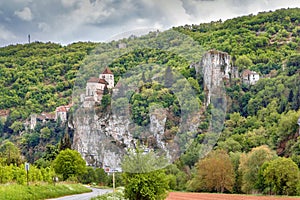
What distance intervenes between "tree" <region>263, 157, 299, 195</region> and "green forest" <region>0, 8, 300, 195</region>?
0.11 metres

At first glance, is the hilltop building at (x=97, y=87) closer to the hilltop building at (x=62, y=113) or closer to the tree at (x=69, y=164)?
the tree at (x=69, y=164)

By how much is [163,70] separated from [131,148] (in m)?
11.3

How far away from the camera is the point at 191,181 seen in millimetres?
76125

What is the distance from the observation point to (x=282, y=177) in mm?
60344

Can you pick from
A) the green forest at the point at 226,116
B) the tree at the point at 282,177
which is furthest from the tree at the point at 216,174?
the tree at the point at 282,177

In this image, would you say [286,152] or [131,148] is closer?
[131,148]

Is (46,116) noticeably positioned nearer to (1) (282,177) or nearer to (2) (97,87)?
(1) (282,177)

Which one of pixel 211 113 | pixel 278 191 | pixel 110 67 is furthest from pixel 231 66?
pixel 211 113

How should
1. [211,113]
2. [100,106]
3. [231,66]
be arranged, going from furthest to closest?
[231,66] < [100,106] < [211,113]

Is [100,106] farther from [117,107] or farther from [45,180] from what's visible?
[117,107]

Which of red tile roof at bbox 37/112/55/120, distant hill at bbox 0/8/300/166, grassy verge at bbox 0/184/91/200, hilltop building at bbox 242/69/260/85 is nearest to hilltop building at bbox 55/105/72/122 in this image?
distant hill at bbox 0/8/300/166

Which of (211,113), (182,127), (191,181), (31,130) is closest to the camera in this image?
(182,127)

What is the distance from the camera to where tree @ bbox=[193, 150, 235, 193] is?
70.9m

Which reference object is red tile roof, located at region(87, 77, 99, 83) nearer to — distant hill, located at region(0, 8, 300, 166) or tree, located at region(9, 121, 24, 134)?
distant hill, located at region(0, 8, 300, 166)
